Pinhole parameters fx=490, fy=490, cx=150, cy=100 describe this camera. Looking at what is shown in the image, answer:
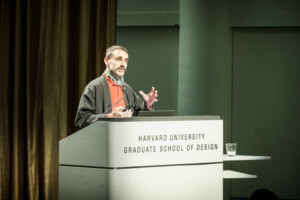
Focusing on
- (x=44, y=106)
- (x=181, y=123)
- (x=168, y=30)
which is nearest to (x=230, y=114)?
(x=168, y=30)

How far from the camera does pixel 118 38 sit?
5004mm

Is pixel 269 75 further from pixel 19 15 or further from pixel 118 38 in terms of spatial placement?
pixel 19 15

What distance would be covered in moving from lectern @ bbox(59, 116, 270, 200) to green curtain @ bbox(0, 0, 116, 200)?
222cm

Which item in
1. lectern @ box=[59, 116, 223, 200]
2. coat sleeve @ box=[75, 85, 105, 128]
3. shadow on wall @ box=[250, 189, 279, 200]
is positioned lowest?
shadow on wall @ box=[250, 189, 279, 200]

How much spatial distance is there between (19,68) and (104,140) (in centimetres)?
267

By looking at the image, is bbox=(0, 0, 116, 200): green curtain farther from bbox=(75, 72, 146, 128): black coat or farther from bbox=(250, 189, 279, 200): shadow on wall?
bbox=(250, 189, 279, 200): shadow on wall

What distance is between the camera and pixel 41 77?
188 inches

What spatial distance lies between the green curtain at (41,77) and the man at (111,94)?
4.61ft

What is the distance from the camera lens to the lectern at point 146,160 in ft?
7.76

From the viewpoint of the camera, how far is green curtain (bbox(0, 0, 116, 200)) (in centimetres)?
474

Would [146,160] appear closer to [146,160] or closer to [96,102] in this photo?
[146,160]

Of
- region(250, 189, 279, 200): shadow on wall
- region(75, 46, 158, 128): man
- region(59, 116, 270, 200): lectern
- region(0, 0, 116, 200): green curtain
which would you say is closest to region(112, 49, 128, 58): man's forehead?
region(75, 46, 158, 128): man

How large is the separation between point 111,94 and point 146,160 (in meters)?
1.09

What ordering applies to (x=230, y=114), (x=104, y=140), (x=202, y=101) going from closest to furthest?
1. (x=104, y=140)
2. (x=202, y=101)
3. (x=230, y=114)
